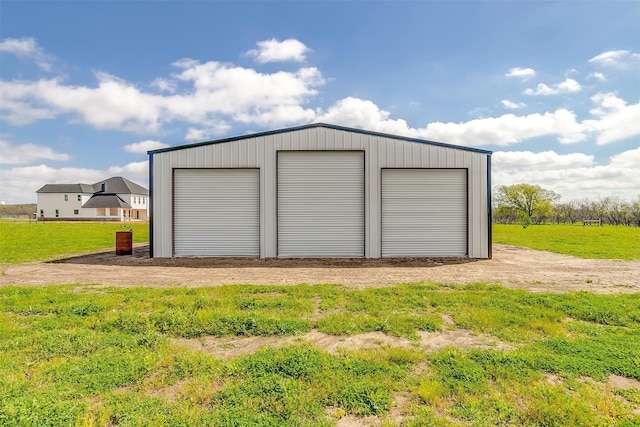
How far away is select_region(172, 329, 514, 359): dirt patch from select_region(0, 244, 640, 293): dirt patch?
3.33m

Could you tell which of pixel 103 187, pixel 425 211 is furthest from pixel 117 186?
pixel 425 211

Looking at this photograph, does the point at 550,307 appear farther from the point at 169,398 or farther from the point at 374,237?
the point at 374,237

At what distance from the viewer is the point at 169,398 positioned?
321 centimetres

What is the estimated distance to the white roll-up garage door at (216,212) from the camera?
1355 cm

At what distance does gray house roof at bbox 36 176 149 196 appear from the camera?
209ft

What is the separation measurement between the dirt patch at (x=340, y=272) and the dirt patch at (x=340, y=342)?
3.33 m

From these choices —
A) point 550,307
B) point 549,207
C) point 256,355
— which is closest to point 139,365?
point 256,355

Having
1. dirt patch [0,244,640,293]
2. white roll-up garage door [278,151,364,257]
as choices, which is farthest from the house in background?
white roll-up garage door [278,151,364,257]

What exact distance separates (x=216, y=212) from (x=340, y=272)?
652cm

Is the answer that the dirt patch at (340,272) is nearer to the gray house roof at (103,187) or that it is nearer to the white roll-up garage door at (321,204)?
the white roll-up garage door at (321,204)

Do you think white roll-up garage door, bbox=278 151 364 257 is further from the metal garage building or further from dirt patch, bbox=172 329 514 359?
dirt patch, bbox=172 329 514 359

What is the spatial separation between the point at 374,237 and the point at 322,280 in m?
5.05

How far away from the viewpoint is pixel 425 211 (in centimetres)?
1360

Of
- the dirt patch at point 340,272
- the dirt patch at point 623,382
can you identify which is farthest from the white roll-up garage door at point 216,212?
the dirt patch at point 623,382
